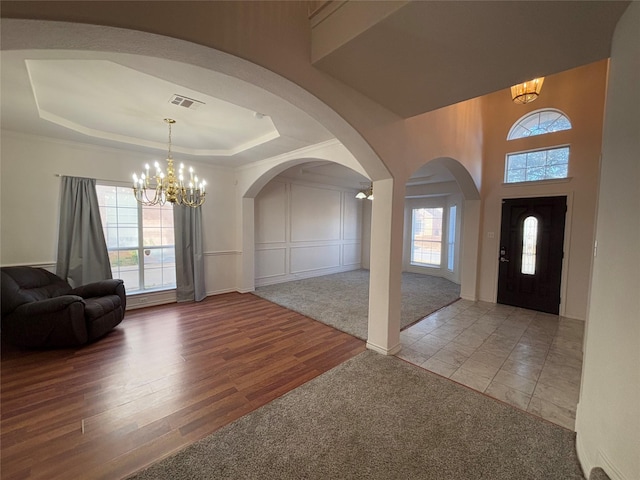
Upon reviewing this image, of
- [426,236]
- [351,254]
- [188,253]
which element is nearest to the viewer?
[188,253]

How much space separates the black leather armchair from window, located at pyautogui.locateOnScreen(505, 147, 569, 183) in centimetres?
695

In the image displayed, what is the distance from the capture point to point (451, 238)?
24.4 feet

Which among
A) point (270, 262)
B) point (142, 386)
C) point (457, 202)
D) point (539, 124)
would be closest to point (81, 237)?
point (142, 386)

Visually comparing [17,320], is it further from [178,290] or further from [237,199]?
[237,199]

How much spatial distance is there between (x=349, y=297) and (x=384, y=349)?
2436 millimetres

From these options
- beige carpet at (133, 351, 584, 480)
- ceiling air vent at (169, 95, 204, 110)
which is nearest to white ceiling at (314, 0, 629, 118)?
ceiling air vent at (169, 95, 204, 110)

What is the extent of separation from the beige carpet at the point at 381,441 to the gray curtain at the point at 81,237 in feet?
12.1

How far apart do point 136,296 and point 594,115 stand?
8088 millimetres

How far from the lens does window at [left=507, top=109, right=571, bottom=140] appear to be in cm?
431

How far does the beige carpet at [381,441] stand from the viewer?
158cm

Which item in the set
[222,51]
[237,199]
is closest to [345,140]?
[222,51]

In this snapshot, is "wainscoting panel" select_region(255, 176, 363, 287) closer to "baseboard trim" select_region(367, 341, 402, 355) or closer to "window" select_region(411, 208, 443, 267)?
"window" select_region(411, 208, 443, 267)

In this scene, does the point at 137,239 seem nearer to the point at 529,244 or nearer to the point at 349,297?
the point at 349,297

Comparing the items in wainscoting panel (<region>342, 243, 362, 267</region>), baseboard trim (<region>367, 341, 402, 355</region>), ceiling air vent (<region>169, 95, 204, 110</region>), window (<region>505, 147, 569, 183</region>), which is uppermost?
ceiling air vent (<region>169, 95, 204, 110</region>)
